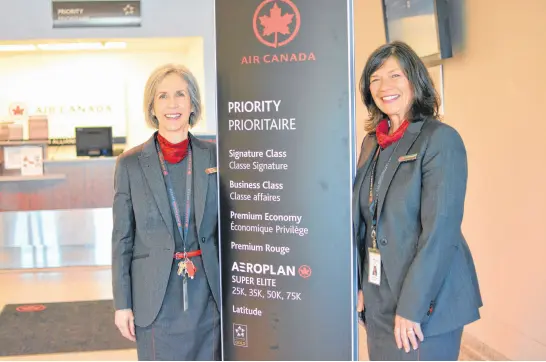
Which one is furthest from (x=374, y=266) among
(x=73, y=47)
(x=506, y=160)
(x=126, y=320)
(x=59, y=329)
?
(x=73, y=47)

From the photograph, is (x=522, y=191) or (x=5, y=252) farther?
(x=5, y=252)

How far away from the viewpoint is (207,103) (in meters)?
7.89

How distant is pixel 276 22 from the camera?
178cm

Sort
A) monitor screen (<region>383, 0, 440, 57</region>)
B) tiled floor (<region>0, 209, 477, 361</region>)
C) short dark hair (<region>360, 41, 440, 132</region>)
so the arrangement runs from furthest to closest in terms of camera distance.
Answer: tiled floor (<region>0, 209, 477, 361</region>) → monitor screen (<region>383, 0, 440, 57</region>) → short dark hair (<region>360, 41, 440, 132</region>)

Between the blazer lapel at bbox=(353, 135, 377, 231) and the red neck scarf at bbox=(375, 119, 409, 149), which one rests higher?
the red neck scarf at bbox=(375, 119, 409, 149)

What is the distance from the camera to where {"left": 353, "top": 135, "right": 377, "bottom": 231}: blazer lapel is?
7.16 ft

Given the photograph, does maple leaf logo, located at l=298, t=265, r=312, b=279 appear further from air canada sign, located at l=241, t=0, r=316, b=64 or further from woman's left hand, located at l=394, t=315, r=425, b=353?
air canada sign, located at l=241, t=0, r=316, b=64

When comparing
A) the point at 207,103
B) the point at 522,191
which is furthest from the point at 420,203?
the point at 207,103

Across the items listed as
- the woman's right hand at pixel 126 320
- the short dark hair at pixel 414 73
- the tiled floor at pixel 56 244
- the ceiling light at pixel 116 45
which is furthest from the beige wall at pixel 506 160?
the ceiling light at pixel 116 45

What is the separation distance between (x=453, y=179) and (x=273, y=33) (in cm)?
77

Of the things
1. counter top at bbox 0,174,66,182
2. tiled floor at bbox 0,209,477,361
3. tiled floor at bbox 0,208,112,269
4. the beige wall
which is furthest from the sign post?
counter top at bbox 0,174,66,182

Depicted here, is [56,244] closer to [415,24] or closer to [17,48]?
[17,48]

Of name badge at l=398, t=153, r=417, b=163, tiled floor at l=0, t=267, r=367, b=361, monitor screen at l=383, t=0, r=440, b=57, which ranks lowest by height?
tiled floor at l=0, t=267, r=367, b=361

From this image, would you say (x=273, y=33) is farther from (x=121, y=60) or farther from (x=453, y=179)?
(x=121, y=60)
